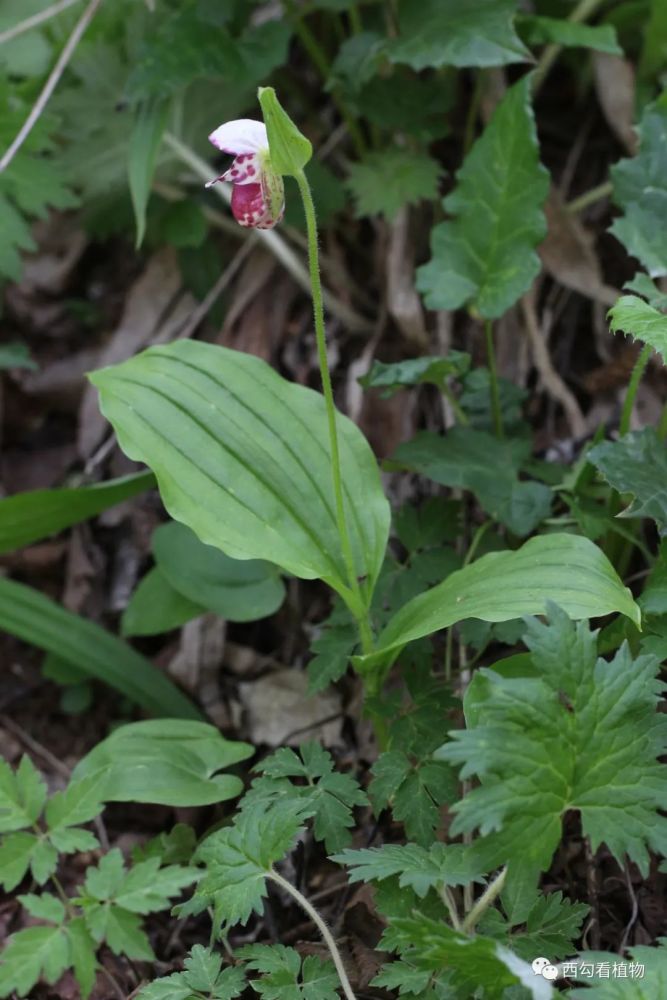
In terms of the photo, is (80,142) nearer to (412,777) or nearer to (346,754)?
(346,754)

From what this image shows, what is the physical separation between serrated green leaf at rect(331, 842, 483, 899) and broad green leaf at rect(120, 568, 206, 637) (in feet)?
2.97

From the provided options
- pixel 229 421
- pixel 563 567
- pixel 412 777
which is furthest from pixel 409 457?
pixel 412 777

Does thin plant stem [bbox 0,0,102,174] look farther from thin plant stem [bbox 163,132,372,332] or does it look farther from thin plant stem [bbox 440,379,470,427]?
thin plant stem [bbox 440,379,470,427]

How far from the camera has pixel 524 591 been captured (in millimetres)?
1342

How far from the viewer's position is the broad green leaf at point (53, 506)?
6.22 feet

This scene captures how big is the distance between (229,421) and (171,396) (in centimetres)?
11

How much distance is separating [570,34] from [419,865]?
1.69 metres

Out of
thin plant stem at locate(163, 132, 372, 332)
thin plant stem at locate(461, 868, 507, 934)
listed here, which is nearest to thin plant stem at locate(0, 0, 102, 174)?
thin plant stem at locate(163, 132, 372, 332)

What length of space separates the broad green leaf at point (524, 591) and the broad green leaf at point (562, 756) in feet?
0.47

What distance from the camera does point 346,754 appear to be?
1856 mm

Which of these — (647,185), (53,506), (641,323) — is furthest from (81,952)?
(647,185)

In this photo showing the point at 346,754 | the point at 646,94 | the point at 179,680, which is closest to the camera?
the point at 346,754

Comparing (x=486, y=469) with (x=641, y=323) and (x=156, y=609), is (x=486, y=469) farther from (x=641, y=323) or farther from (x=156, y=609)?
(x=156, y=609)

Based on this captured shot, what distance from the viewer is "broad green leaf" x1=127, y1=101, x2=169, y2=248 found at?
79.7 inches
